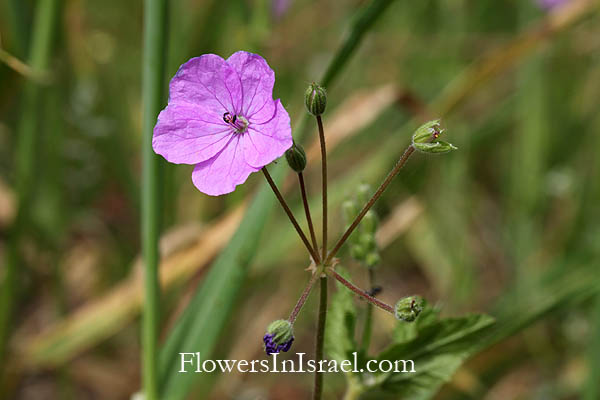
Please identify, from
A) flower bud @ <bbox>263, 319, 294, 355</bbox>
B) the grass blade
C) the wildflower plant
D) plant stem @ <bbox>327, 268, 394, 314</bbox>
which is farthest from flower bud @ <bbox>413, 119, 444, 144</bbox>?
the grass blade

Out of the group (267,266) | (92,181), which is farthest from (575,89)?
(92,181)

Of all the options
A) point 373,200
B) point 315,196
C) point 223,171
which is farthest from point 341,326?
point 315,196

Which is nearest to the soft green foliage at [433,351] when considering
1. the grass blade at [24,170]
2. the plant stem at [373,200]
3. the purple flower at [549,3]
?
the plant stem at [373,200]

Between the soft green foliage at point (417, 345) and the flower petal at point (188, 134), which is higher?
the flower petal at point (188, 134)

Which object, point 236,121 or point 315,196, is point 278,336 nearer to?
point 236,121

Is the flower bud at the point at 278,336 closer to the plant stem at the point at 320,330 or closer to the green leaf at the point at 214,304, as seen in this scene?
the plant stem at the point at 320,330

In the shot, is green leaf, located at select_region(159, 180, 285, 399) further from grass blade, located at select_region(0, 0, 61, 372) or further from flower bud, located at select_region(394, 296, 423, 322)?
grass blade, located at select_region(0, 0, 61, 372)
